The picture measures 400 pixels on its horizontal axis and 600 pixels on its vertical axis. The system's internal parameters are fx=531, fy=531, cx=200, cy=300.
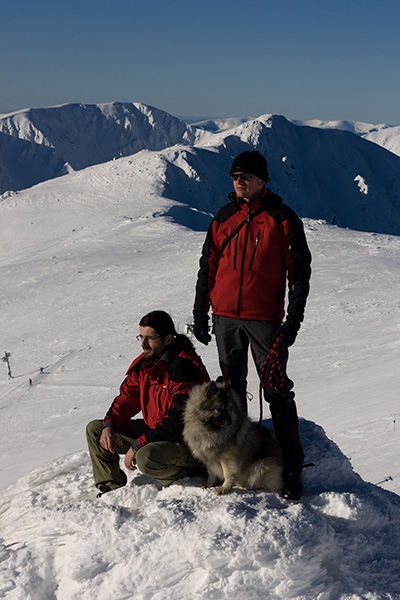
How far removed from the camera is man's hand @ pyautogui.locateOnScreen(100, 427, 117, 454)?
15.2ft

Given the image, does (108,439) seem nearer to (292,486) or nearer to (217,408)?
(217,408)

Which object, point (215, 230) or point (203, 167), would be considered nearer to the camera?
point (215, 230)

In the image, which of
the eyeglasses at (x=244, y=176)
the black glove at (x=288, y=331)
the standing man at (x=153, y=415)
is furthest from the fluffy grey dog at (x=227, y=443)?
the eyeglasses at (x=244, y=176)

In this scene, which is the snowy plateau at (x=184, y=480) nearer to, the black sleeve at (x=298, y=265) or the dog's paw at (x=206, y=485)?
the dog's paw at (x=206, y=485)

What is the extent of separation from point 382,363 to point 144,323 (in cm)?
892

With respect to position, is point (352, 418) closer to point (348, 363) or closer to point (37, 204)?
point (348, 363)

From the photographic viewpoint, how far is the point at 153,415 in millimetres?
4703

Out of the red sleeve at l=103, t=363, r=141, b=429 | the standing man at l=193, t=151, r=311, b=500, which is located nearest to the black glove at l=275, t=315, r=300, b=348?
the standing man at l=193, t=151, r=311, b=500

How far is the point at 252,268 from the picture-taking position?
4.46 m

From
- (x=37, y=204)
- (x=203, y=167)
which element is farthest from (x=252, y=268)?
(x=203, y=167)

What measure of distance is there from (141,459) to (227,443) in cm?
78

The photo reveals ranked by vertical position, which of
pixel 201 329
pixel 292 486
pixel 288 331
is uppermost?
pixel 288 331

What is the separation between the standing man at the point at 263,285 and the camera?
4.34 m

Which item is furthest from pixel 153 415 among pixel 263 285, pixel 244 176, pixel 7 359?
pixel 7 359
